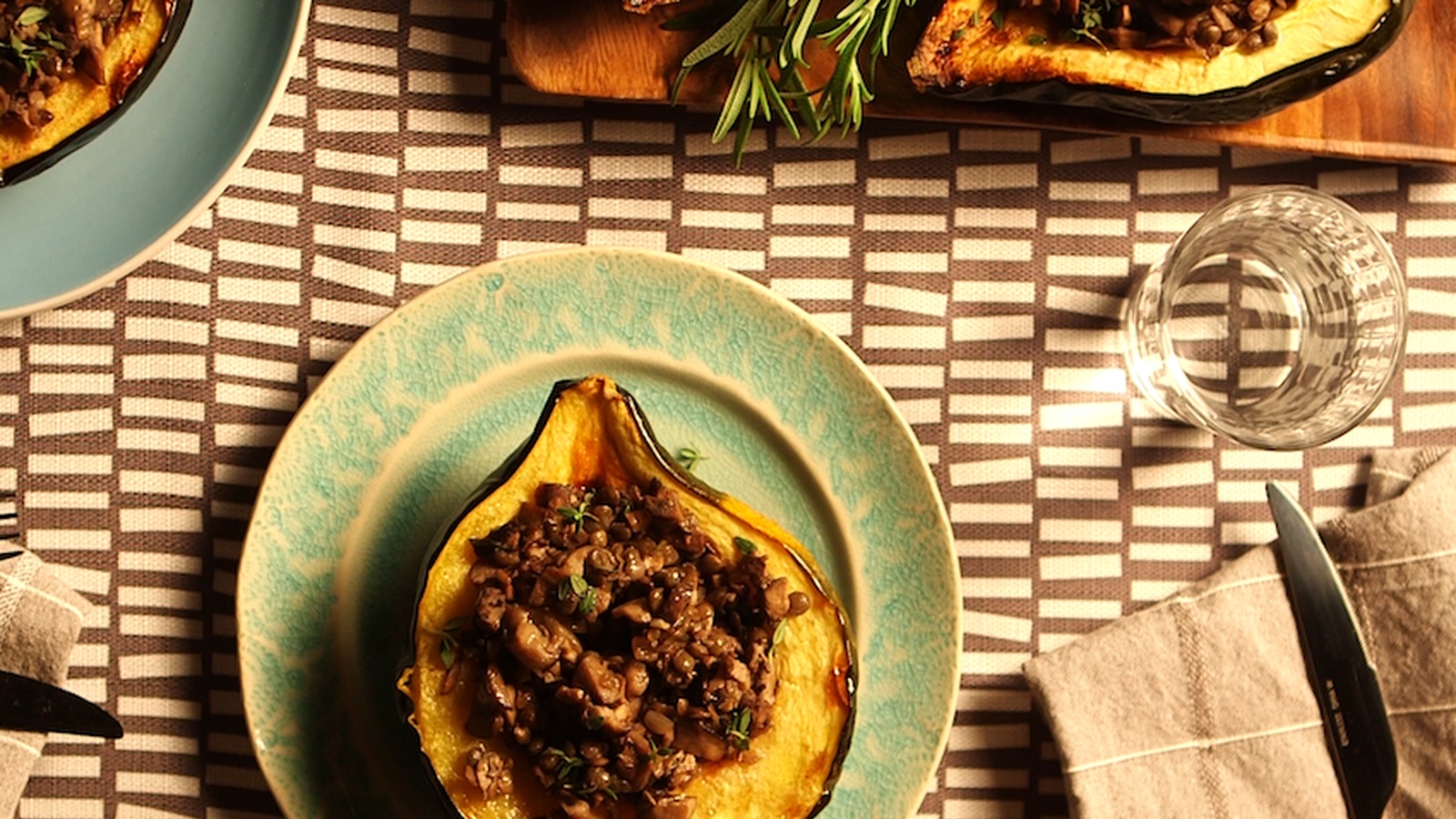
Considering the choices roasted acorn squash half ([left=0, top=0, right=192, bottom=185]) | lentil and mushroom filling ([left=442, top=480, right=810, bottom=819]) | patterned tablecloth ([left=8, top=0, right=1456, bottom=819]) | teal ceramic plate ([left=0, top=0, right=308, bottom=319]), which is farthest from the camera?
patterned tablecloth ([left=8, top=0, right=1456, bottom=819])

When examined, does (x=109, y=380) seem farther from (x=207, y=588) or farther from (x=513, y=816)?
(x=513, y=816)

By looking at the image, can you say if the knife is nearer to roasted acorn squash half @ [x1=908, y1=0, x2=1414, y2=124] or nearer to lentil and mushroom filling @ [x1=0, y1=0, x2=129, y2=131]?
roasted acorn squash half @ [x1=908, y1=0, x2=1414, y2=124]

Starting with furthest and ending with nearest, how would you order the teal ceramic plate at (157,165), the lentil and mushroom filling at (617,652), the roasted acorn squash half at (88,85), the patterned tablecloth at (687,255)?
the patterned tablecloth at (687,255)
the teal ceramic plate at (157,165)
the roasted acorn squash half at (88,85)
the lentil and mushroom filling at (617,652)

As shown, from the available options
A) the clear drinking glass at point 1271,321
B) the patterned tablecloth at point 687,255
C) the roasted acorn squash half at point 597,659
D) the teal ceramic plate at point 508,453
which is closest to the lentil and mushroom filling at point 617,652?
the roasted acorn squash half at point 597,659

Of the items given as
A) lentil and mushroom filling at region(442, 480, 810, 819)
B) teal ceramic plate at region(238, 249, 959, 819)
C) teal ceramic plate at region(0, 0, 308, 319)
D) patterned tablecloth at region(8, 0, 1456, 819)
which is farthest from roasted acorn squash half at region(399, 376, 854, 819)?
teal ceramic plate at region(0, 0, 308, 319)

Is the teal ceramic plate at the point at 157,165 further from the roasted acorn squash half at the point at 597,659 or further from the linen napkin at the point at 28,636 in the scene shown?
the roasted acorn squash half at the point at 597,659

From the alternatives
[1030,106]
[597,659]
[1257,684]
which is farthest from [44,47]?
[1257,684]

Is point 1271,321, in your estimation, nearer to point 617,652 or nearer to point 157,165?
point 617,652
